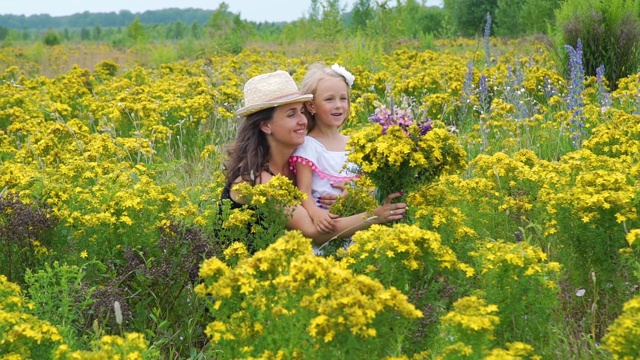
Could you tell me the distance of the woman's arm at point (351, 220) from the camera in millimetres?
4047

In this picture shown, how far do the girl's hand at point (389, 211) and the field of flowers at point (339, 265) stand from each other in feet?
0.20

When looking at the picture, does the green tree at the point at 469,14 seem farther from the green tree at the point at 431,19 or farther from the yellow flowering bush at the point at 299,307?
the yellow flowering bush at the point at 299,307

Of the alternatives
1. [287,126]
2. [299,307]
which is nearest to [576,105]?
[287,126]

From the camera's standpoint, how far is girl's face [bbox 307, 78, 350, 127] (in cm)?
521

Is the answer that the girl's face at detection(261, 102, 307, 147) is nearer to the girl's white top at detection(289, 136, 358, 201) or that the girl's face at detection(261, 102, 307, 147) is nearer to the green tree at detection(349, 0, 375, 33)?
the girl's white top at detection(289, 136, 358, 201)

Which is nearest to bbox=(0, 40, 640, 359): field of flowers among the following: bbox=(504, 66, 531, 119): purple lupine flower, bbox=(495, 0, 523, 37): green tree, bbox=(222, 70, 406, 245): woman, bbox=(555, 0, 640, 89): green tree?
bbox=(222, 70, 406, 245): woman

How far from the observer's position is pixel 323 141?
5.29m

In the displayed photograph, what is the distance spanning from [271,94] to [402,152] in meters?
1.47

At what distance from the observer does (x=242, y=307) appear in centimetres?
293

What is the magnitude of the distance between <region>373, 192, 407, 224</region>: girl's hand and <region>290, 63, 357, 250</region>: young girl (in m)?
0.72

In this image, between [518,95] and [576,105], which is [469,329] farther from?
[518,95]

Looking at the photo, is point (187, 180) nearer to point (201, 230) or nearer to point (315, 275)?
point (201, 230)

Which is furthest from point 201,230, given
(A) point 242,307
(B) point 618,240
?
(B) point 618,240

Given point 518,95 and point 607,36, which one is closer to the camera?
point 518,95
